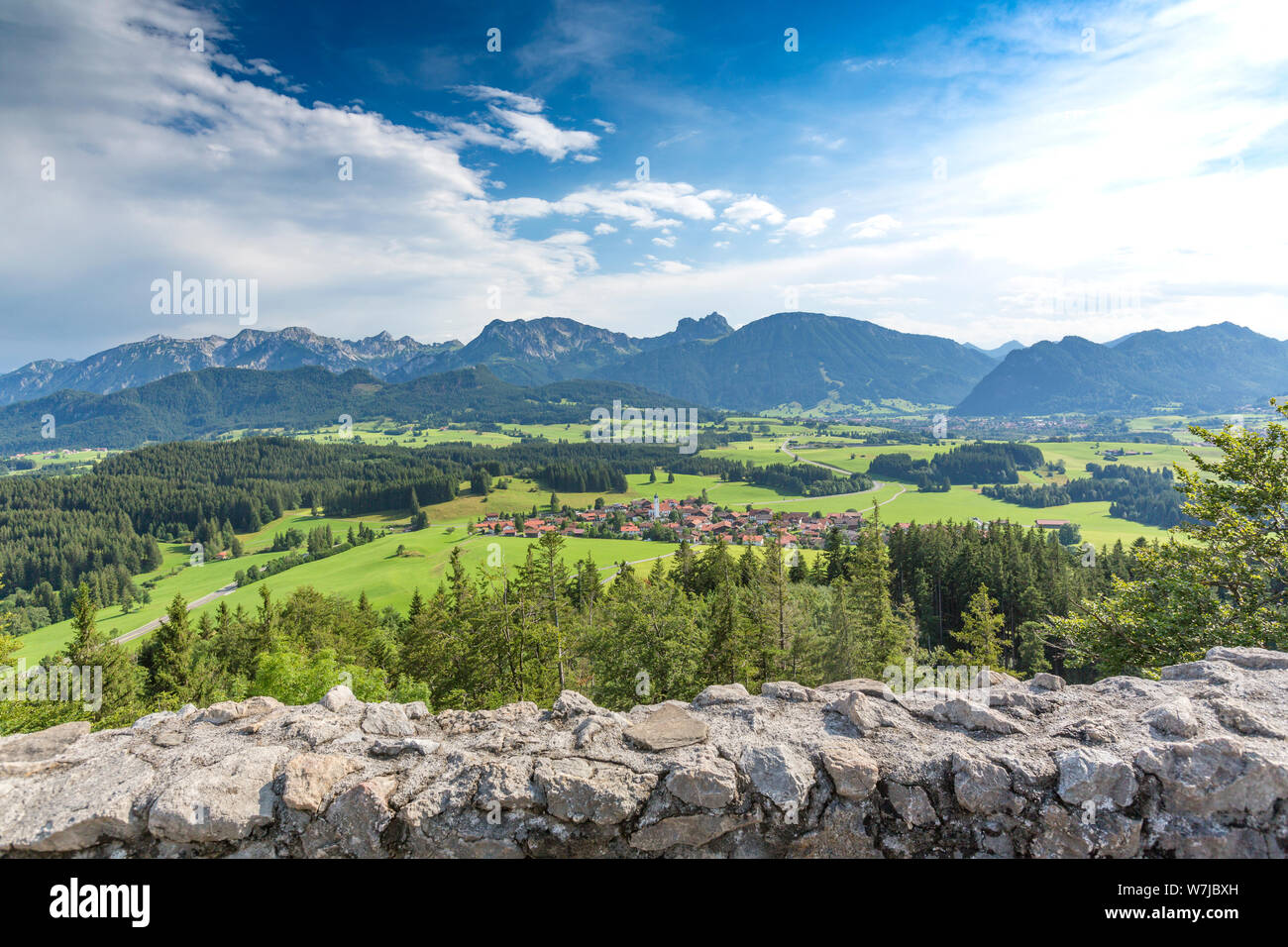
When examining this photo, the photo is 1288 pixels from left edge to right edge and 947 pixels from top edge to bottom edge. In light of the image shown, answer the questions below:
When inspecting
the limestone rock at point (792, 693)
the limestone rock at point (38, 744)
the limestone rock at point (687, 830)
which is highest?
the limestone rock at point (792, 693)

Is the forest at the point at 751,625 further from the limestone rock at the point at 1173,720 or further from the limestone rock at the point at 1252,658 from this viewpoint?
the limestone rock at the point at 1173,720

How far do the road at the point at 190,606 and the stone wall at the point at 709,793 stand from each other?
233 feet

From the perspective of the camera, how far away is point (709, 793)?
466cm

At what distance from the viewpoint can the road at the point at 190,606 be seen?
2516 inches

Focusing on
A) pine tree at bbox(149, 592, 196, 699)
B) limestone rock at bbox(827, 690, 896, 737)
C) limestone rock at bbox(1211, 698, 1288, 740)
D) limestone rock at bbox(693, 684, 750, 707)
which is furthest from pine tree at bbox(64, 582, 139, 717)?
limestone rock at bbox(1211, 698, 1288, 740)

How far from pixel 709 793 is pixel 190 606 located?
3755 inches

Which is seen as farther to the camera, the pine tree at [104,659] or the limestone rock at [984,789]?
the pine tree at [104,659]

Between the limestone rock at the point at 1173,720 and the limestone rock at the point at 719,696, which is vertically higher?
the limestone rock at the point at 1173,720

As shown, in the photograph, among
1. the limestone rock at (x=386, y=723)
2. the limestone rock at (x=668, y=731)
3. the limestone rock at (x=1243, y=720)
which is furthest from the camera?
the limestone rock at (x=386, y=723)

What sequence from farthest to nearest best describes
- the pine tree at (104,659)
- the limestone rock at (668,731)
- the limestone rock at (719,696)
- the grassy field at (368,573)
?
the grassy field at (368,573)
the pine tree at (104,659)
the limestone rock at (719,696)
the limestone rock at (668,731)

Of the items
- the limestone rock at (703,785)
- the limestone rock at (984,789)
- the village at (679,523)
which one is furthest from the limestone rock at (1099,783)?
the village at (679,523)

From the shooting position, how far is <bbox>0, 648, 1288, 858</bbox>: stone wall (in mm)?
4457
